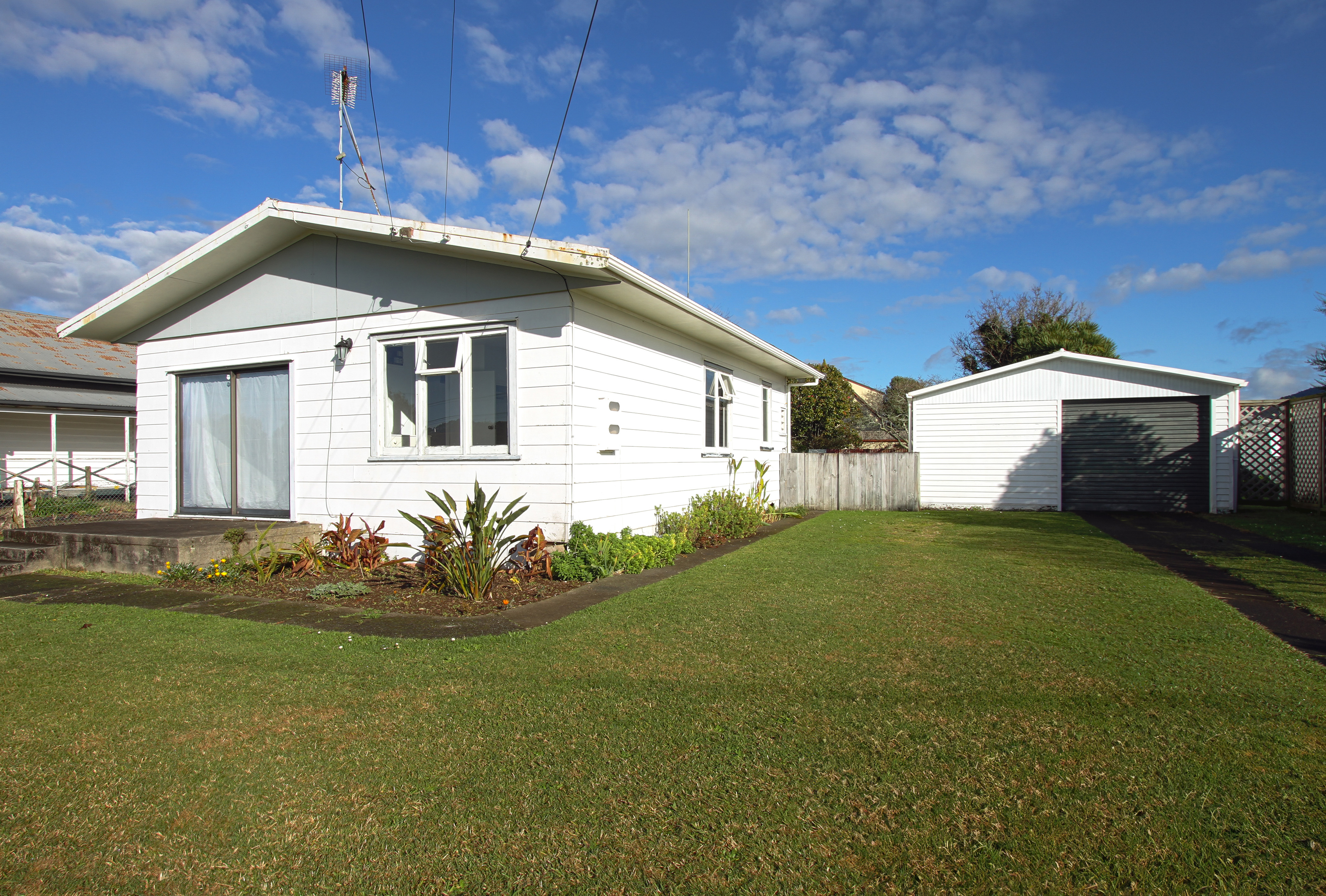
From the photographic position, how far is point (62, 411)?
15.1 m

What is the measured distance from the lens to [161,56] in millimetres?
8359

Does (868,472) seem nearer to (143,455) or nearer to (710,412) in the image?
(710,412)

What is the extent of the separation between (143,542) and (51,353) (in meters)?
12.8

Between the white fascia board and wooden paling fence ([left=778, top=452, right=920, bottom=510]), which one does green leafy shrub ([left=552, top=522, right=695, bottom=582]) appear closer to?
the white fascia board

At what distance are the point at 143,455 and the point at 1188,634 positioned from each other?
39.3ft

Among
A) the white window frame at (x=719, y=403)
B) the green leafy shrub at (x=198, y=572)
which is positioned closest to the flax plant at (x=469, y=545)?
the green leafy shrub at (x=198, y=572)

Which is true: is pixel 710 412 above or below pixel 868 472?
above

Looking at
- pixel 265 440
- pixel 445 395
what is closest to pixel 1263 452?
pixel 445 395

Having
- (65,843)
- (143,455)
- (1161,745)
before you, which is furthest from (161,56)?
(1161,745)

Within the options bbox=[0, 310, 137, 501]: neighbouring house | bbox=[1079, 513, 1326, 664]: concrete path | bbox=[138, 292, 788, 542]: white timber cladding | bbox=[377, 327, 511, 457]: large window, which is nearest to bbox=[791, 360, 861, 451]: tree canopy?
bbox=[1079, 513, 1326, 664]: concrete path

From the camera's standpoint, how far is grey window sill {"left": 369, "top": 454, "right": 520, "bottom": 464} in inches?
296

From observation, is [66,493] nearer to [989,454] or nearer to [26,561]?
[26,561]

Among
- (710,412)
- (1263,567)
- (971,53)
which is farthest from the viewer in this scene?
(710,412)

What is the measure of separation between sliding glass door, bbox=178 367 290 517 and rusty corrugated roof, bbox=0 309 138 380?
7.11 m
